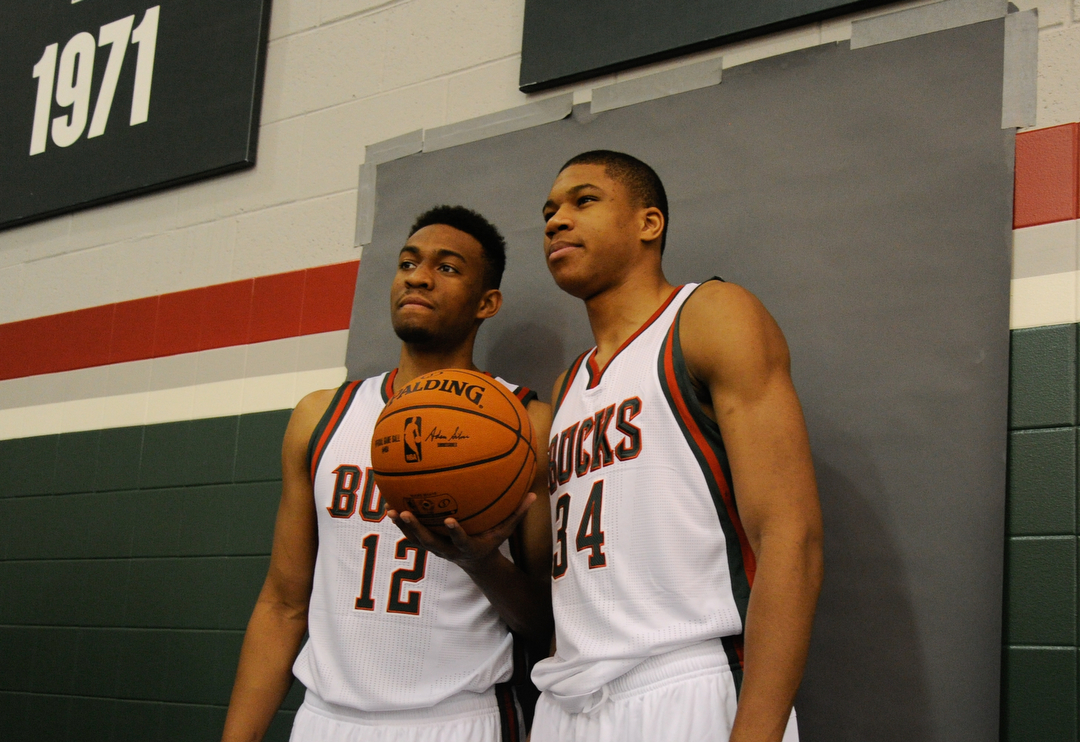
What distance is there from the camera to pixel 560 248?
214cm

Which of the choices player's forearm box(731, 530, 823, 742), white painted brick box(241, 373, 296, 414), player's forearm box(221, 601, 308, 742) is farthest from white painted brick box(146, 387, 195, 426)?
player's forearm box(731, 530, 823, 742)

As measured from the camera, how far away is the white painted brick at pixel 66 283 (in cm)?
362

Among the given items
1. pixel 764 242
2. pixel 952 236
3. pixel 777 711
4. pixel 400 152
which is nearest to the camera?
pixel 777 711

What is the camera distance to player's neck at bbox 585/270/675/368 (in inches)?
82.7

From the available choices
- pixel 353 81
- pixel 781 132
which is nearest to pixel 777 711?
pixel 781 132

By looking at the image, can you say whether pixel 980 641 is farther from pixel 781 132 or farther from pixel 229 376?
pixel 229 376

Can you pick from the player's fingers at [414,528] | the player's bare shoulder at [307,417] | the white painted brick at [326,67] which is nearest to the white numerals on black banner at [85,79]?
the white painted brick at [326,67]

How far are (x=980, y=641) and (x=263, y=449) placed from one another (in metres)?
2.05

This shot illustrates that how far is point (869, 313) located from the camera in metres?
2.17

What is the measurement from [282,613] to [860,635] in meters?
1.29

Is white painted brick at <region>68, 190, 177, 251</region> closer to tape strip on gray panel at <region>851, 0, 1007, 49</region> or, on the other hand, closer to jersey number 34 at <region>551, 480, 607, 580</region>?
jersey number 34 at <region>551, 480, 607, 580</region>

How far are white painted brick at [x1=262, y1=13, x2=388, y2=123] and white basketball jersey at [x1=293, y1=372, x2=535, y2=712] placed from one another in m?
1.46

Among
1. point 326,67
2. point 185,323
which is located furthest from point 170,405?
point 326,67

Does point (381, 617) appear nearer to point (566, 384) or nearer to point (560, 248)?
point (566, 384)
